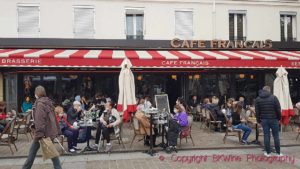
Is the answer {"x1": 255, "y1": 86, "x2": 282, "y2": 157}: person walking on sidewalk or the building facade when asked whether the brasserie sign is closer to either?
the building facade

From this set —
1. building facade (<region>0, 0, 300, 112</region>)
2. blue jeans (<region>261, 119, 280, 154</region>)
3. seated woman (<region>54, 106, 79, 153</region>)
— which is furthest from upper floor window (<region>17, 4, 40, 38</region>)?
blue jeans (<region>261, 119, 280, 154</region>)

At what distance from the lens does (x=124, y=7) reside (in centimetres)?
1474

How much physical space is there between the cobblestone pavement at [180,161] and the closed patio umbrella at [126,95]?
123 centimetres

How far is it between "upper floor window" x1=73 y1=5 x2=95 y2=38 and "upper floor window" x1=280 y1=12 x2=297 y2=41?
9.49 m

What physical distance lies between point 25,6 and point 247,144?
10.7 m

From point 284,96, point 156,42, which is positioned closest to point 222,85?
point 156,42

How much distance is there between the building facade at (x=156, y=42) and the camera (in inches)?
526

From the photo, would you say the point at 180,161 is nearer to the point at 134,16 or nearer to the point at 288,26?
the point at 134,16

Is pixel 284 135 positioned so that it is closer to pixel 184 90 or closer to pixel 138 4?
pixel 184 90

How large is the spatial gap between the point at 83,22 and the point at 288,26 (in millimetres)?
10318

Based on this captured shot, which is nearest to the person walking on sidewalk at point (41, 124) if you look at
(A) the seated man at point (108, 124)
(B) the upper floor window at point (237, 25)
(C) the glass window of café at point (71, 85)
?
(A) the seated man at point (108, 124)

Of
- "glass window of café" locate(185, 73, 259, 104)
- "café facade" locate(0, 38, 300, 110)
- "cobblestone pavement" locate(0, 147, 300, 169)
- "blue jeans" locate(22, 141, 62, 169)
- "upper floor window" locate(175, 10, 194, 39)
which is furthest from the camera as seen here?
"glass window of café" locate(185, 73, 259, 104)

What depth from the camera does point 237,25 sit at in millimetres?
15867

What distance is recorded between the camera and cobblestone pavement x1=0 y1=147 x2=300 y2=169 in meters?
Result: 7.10
